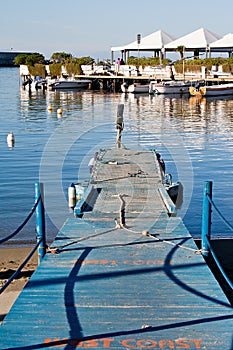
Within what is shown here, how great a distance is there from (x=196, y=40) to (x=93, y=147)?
5161 cm

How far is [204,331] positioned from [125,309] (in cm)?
88

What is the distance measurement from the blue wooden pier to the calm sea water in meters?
4.24

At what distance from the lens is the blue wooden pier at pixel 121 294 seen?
4.83m

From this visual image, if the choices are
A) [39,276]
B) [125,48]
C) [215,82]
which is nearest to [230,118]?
[215,82]

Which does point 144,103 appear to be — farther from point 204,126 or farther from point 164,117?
point 204,126

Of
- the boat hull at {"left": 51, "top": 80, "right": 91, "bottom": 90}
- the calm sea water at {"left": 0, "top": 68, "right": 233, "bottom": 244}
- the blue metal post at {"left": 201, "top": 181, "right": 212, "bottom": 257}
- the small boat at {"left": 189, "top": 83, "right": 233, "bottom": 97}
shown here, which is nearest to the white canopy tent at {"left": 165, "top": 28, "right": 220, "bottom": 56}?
the boat hull at {"left": 51, "top": 80, "right": 91, "bottom": 90}

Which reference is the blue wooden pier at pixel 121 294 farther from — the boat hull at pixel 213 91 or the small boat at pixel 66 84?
the small boat at pixel 66 84

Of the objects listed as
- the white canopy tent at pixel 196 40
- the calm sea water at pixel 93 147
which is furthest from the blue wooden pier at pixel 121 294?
the white canopy tent at pixel 196 40

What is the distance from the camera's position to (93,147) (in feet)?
82.3

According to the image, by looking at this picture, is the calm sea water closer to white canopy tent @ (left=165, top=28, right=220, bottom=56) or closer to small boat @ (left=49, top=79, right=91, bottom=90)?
small boat @ (left=49, top=79, right=91, bottom=90)

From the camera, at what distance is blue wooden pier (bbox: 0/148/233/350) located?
4828 millimetres

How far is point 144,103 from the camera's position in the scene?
50.2m

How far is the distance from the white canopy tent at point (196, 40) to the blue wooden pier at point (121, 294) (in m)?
65.5

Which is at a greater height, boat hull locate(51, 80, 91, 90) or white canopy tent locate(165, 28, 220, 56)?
white canopy tent locate(165, 28, 220, 56)
